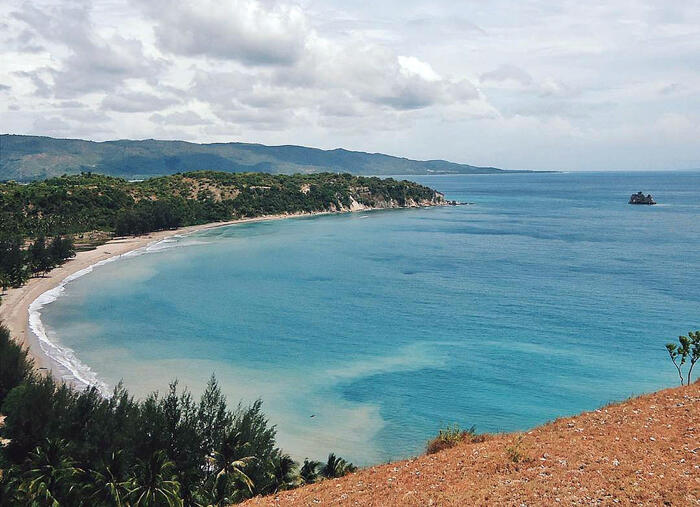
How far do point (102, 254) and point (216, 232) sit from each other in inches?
1673

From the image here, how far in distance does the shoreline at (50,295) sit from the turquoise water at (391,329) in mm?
2134

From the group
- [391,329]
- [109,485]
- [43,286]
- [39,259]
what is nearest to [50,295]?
[43,286]

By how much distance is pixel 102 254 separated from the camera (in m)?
101

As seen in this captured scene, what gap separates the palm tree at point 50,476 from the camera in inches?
845

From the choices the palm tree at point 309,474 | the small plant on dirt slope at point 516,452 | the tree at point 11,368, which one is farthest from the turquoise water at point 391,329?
the small plant on dirt slope at point 516,452

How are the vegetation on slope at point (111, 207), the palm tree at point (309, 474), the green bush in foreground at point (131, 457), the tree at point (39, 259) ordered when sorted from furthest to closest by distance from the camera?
the vegetation on slope at point (111, 207) → the tree at point (39, 259) → the palm tree at point (309, 474) → the green bush in foreground at point (131, 457)

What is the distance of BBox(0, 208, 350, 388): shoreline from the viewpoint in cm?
4512

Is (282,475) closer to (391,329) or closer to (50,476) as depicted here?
(50,476)

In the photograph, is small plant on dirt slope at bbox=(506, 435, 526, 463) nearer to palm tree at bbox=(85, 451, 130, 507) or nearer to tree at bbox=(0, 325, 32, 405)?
palm tree at bbox=(85, 451, 130, 507)

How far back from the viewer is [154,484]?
70.6 feet

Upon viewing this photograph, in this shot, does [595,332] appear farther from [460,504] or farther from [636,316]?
[460,504]

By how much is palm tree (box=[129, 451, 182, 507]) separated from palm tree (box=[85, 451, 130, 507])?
0.44 m

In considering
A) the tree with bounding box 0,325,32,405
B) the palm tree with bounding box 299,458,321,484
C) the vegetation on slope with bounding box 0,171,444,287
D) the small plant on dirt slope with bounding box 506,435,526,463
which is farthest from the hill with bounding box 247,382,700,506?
the vegetation on slope with bounding box 0,171,444,287

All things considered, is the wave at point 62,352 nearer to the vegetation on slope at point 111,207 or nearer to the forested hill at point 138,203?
the vegetation on slope at point 111,207
